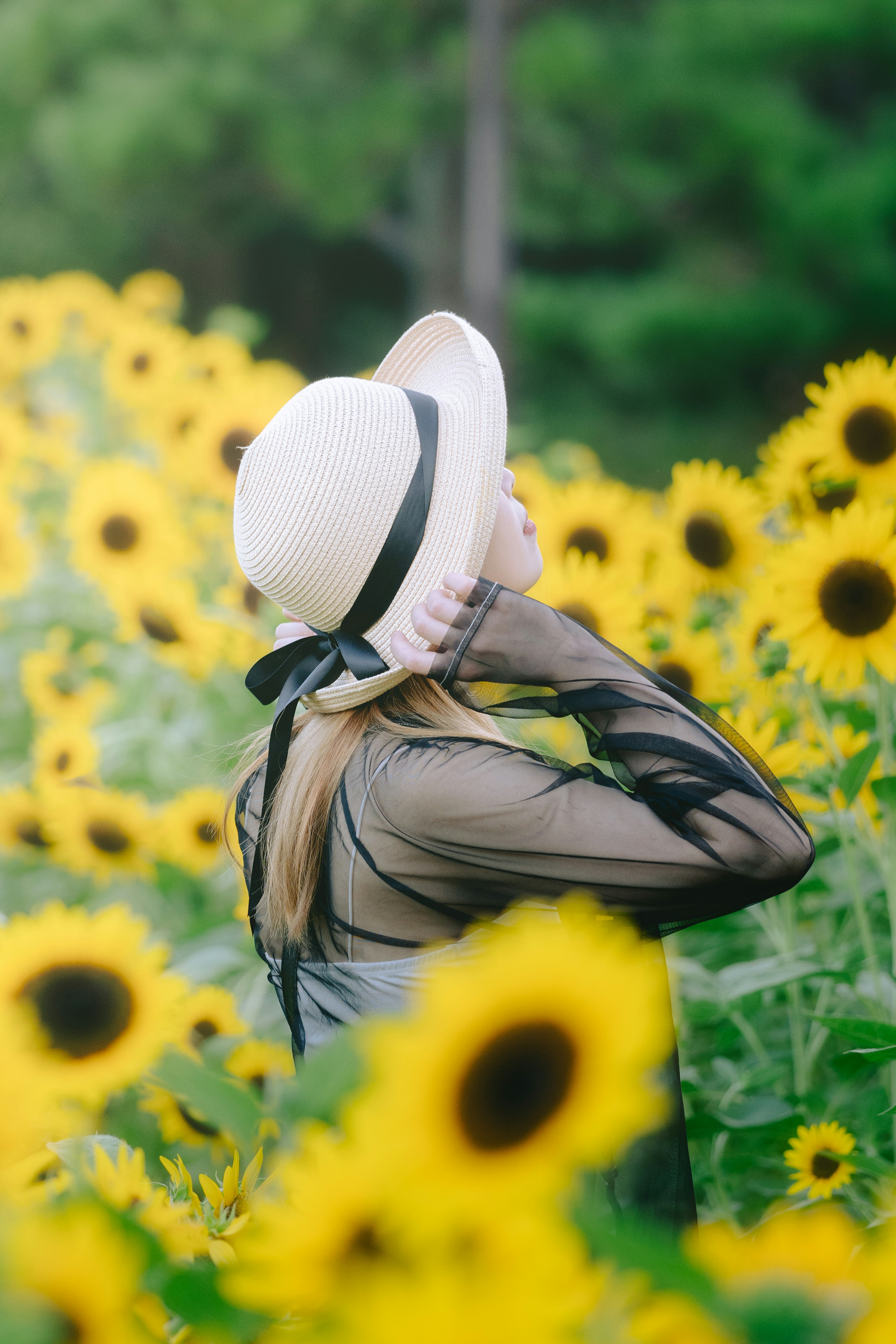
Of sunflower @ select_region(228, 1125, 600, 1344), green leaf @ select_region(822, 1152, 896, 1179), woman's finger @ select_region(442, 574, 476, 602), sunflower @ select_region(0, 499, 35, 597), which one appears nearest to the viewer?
sunflower @ select_region(228, 1125, 600, 1344)

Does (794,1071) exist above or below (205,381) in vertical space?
below

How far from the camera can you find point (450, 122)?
7.44 meters

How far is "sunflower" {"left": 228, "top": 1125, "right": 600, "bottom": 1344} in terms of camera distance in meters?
0.30

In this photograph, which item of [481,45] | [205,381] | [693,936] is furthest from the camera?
[481,45]

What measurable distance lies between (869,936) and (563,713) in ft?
1.82

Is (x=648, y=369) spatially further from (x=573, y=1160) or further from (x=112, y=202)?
(x=573, y=1160)

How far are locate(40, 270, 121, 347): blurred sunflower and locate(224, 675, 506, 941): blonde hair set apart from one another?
8.08ft

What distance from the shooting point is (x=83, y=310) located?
A: 11.1ft

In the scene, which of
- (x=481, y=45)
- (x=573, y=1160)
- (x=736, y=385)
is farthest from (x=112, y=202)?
(x=573, y=1160)

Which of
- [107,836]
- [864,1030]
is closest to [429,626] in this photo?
[864,1030]

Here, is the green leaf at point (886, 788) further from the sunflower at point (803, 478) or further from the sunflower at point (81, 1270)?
the sunflower at point (81, 1270)

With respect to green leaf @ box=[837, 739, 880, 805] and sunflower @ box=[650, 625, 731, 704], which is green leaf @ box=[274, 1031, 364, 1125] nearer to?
green leaf @ box=[837, 739, 880, 805]

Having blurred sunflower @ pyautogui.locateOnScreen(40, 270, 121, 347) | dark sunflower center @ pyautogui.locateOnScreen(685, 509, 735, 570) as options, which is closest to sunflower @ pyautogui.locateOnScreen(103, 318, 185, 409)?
blurred sunflower @ pyautogui.locateOnScreen(40, 270, 121, 347)

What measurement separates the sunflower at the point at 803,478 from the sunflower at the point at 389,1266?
3.69ft
